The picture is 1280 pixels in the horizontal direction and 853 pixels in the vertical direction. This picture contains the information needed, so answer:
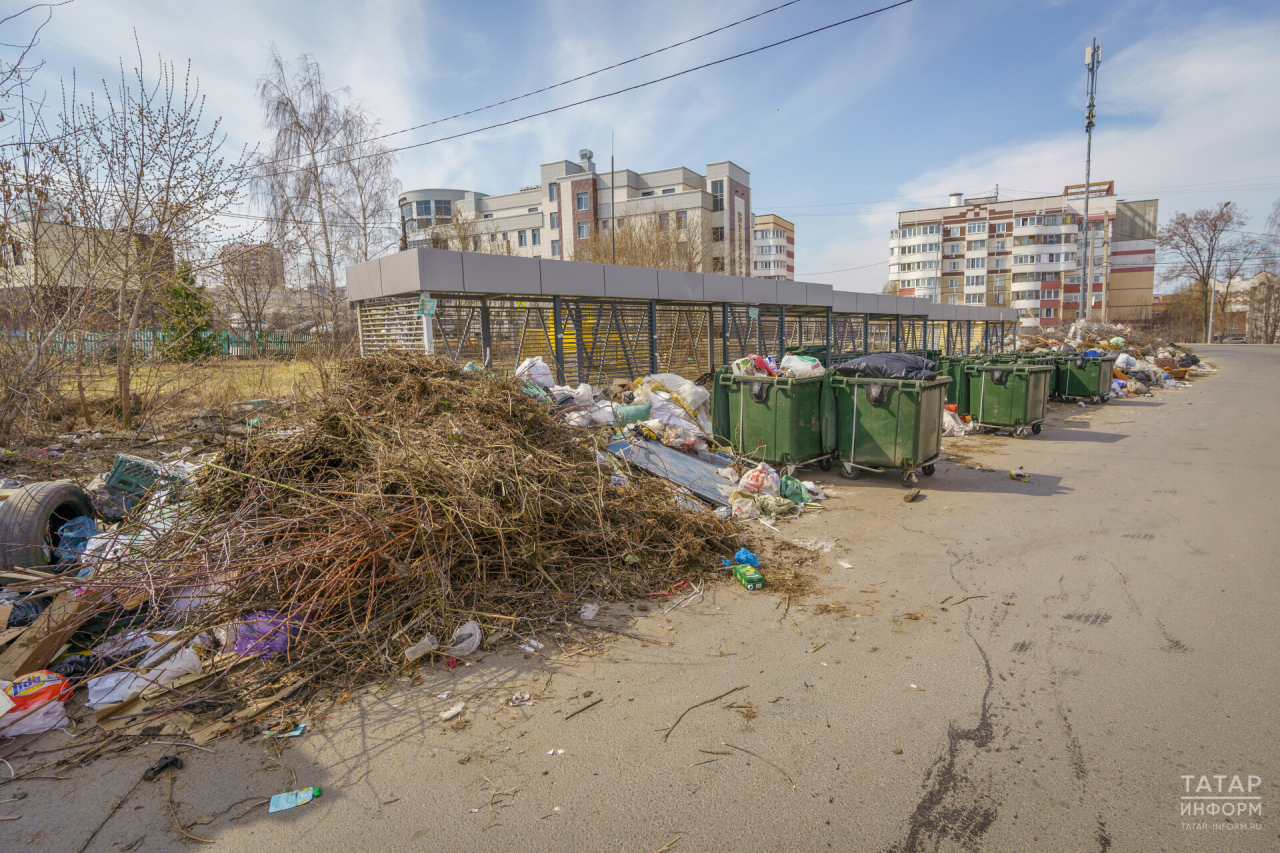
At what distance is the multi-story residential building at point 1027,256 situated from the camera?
73.7m

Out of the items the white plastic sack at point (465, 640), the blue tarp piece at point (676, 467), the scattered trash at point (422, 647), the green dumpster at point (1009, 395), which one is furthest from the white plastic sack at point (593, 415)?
the green dumpster at point (1009, 395)

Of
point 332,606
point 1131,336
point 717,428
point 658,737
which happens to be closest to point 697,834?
point 658,737

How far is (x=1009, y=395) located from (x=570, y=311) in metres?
8.42

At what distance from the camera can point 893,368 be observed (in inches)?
325

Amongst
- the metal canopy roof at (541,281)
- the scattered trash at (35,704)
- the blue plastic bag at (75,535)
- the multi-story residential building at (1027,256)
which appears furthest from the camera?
the multi-story residential building at (1027,256)

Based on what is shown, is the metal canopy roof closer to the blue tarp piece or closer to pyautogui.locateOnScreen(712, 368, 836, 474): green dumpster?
pyautogui.locateOnScreen(712, 368, 836, 474): green dumpster

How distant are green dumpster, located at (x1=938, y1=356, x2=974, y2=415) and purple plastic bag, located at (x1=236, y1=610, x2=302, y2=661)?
11989 millimetres

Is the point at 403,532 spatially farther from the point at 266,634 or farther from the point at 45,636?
the point at 45,636

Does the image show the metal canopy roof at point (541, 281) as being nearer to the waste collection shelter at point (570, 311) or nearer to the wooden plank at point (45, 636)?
the waste collection shelter at point (570, 311)

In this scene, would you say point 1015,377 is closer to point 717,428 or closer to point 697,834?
point 717,428

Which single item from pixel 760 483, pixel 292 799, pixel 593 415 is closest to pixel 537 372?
pixel 593 415

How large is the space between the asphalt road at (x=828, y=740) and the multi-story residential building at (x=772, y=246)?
246 feet

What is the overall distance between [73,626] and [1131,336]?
42103mm

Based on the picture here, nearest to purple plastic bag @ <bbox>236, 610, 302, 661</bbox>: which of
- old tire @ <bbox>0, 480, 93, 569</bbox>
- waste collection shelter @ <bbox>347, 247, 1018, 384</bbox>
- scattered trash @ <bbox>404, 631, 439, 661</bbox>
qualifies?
scattered trash @ <bbox>404, 631, 439, 661</bbox>
